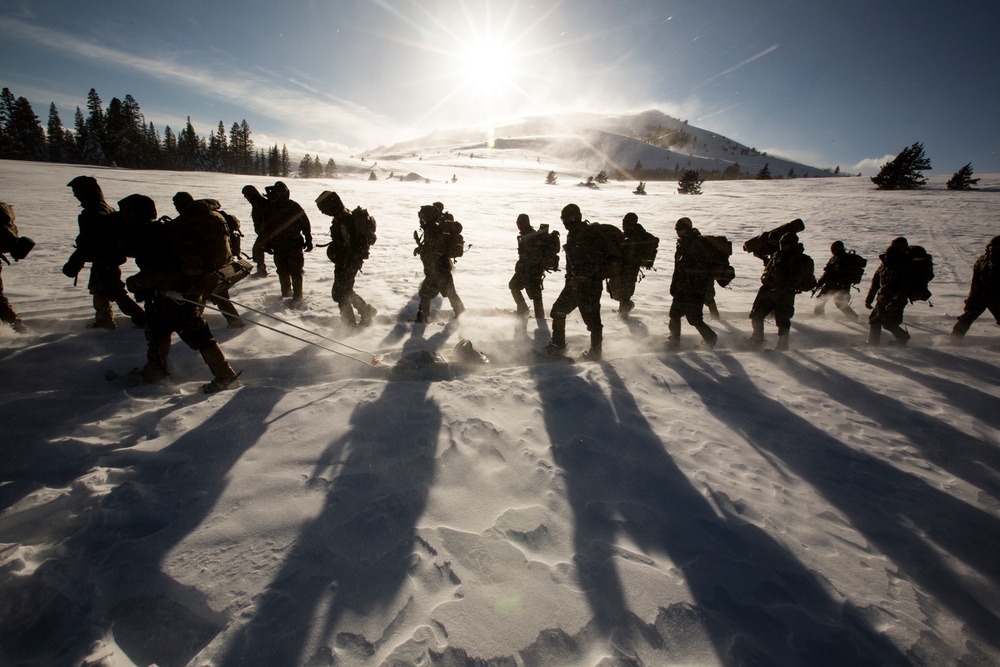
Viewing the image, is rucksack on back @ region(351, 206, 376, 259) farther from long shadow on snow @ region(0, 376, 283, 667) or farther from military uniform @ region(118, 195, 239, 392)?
long shadow on snow @ region(0, 376, 283, 667)

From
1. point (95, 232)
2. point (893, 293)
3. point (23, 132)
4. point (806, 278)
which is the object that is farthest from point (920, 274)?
point (23, 132)

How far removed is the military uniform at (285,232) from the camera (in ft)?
21.6

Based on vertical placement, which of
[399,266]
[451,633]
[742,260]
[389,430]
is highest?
[742,260]

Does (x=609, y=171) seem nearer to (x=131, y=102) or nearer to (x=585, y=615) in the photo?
(x=131, y=102)

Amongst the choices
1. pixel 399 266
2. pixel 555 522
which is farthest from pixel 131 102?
pixel 555 522

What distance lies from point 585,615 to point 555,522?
Answer: 60 centimetres

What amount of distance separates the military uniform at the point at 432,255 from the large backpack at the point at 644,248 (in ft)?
11.6

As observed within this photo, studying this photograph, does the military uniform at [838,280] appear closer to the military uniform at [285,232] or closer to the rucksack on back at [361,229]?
the rucksack on back at [361,229]

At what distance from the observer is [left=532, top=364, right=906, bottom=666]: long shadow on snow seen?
1.97 metres

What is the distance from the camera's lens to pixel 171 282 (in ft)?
12.3

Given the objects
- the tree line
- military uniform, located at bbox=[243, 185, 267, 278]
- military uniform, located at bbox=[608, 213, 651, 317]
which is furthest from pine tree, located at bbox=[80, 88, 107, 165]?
military uniform, located at bbox=[608, 213, 651, 317]

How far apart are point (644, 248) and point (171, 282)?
7.07m

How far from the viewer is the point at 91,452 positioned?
287 cm

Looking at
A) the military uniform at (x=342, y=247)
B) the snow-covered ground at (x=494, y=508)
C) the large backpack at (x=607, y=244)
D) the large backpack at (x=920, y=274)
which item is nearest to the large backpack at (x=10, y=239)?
the snow-covered ground at (x=494, y=508)
